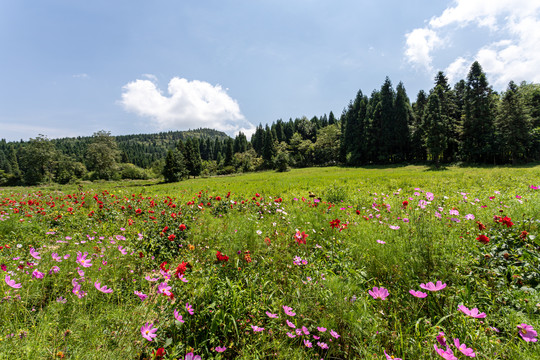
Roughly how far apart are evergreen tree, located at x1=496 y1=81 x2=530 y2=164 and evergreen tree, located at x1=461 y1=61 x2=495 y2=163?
→ 3.44ft

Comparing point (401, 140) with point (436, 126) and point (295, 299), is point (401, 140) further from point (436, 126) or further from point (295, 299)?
point (295, 299)

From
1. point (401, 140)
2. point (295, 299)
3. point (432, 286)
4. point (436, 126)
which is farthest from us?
point (401, 140)

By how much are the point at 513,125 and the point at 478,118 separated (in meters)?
3.61

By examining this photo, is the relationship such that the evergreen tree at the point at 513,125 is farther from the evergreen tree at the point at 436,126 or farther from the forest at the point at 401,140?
the evergreen tree at the point at 436,126

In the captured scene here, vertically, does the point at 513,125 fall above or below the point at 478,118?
below

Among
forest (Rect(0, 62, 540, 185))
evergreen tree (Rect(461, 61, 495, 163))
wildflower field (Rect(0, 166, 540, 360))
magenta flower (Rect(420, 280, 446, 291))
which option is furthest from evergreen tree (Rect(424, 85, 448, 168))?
magenta flower (Rect(420, 280, 446, 291))

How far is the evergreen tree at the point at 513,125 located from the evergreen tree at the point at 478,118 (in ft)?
3.44

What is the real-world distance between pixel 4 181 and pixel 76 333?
279 feet

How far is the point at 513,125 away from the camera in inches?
1032

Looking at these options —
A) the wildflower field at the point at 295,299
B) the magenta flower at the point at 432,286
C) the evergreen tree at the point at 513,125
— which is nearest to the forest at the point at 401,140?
the evergreen tree at the point at 513,125

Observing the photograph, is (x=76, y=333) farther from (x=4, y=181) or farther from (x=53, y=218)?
(x=4, y=181)

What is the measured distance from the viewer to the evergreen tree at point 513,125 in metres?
26.0

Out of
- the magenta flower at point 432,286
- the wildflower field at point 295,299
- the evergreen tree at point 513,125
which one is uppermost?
the evergreen tree at point 513,125

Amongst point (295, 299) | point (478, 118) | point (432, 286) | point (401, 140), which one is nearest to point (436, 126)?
point (478, 118)
